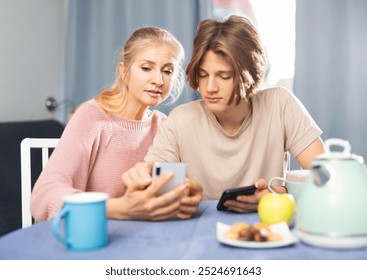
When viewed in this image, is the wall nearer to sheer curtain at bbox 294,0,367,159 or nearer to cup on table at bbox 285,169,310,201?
sheer curtain at bbox 294,0,367,159

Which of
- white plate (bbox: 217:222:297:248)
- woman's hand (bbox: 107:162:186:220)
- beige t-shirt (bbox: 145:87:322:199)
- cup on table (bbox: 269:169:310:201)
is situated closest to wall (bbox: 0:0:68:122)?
beige t-shirt (bbox: 145:87:322:199)

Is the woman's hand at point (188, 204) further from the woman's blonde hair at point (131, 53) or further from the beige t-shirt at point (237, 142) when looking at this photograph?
the woman's blonde hair at point (131, 53)

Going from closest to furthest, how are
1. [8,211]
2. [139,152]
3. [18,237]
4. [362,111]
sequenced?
[18,237] < [139,152] < [8,211] < [362,111]

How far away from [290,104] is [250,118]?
0.47ft

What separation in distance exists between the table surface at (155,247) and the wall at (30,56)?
Answer: 1948mm

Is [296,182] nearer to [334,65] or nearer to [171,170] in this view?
[171,170]

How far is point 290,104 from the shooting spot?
63.6 inches

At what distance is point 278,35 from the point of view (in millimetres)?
2936

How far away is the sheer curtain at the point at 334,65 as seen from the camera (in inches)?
108

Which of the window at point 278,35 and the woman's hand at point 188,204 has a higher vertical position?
the window at point 278,35

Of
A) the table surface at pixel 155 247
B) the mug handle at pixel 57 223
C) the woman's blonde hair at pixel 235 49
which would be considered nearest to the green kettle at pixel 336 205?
the table surface at pixel 155 247

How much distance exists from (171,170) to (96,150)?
1.95ft
